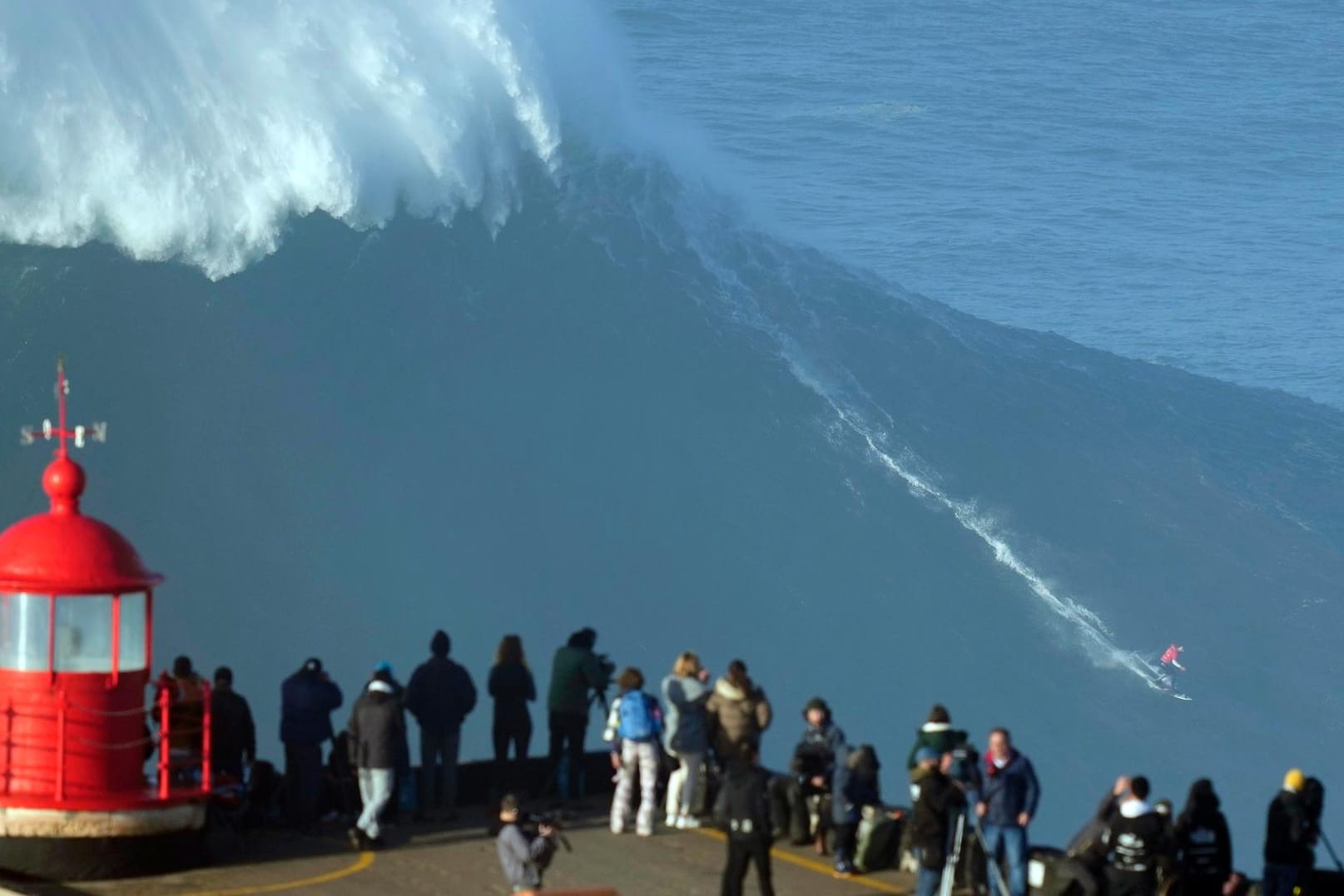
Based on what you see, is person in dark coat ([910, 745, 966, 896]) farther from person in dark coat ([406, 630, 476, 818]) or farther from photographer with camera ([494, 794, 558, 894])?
person in dark coat ([406, 630, 476, 818])

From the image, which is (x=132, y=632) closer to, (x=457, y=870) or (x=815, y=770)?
(x=457, y=870)

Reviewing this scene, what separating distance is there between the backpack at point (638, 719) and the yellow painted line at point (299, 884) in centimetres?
177

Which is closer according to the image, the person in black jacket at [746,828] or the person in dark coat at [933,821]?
the person in dark coat at [933,821]

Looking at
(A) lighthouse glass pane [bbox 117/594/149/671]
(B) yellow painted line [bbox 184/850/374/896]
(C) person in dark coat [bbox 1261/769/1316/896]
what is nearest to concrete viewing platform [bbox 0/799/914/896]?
(B) yellow painted line [bbox 184/850/374/896]

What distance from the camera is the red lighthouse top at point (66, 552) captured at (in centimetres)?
1791

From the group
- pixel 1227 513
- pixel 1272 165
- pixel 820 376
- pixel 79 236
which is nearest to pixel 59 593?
pixel 79 236

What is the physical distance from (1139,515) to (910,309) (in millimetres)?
5330

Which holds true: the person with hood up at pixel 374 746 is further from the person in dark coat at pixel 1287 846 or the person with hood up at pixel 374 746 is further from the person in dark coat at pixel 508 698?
the person in dark coat at pixel 1287 846

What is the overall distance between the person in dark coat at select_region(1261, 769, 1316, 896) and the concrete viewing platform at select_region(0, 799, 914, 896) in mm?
2084

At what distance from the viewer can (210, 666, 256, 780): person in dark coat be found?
19.5m

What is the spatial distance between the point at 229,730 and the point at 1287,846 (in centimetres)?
632

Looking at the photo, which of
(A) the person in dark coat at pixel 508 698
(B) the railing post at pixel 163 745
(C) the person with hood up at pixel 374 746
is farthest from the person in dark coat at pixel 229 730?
(A) the person in dark coat at pixel 508 698

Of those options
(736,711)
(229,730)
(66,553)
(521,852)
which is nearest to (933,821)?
(521,852)

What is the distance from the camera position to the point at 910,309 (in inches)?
1668
